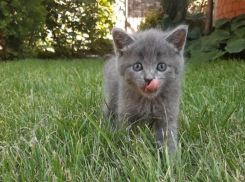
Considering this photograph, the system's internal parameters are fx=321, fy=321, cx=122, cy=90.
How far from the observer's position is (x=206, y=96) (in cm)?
236

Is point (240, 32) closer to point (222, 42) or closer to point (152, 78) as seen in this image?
point (222, 42)

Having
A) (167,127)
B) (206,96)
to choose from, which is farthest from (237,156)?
(206,96)

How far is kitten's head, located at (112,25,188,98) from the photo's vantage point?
1.58m

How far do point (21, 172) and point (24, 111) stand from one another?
85 centimetres

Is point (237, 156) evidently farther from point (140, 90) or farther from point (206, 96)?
point (206, 96)

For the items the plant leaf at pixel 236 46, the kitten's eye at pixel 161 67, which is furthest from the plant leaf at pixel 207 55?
the kitten's eye at pixel 161 67

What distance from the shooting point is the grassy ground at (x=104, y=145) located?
45.6 inches

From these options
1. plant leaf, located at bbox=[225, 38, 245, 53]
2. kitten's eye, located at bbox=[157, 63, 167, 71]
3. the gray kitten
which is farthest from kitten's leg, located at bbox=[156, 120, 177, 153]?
plant leaf, located at bbox=[225, 38, 245, 53]

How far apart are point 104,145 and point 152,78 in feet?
1.30

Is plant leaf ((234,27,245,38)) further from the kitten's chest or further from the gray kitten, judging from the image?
the kitten's chest

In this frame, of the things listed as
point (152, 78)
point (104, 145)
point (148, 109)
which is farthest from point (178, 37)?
point (104, 145)

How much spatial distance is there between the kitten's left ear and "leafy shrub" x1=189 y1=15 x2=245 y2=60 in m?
3.35

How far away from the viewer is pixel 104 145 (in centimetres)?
145

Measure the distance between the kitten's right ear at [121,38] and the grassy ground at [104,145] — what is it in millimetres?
446
